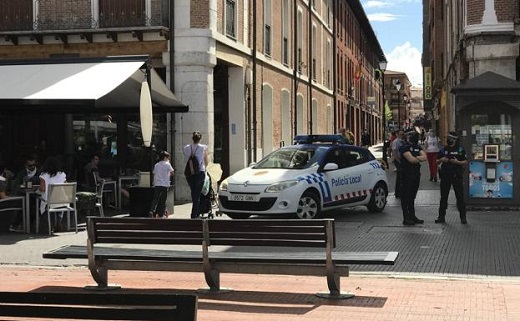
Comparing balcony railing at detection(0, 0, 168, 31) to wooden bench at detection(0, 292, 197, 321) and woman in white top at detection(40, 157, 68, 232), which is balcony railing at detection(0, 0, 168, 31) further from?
wooden bench at detection(0, 292, 197, 321)

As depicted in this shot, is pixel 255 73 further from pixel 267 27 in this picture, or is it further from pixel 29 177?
pixel 29 177

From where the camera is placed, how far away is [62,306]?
3029 millimetres

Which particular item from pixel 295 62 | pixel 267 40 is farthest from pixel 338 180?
pixel 295 62

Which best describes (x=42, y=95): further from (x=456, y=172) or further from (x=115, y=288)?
(x=456, y=172)

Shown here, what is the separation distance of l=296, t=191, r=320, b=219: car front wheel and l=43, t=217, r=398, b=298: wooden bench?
5268mm

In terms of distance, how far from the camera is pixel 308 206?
1185cm

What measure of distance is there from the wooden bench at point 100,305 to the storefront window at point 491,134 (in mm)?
11653

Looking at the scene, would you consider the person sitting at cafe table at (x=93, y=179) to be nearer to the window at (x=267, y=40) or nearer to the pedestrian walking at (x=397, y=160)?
the pedestrian walking at (x=397, y=160)

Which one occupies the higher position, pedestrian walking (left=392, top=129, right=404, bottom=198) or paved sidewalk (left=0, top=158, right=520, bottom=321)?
pedestrian walking (left=392, top=129, right=404, bottom=198)

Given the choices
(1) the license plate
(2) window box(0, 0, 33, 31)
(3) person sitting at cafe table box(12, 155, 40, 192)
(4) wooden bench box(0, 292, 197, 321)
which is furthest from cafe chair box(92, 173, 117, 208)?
(4) wooden bench box(0, 292, 197, 321)

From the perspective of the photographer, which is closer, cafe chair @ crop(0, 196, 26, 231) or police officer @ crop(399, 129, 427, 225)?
police officer @ crop(399, 129, 427, 225)

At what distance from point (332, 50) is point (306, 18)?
8.75m

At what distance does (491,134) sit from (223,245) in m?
9.02

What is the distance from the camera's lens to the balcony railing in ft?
56.2
